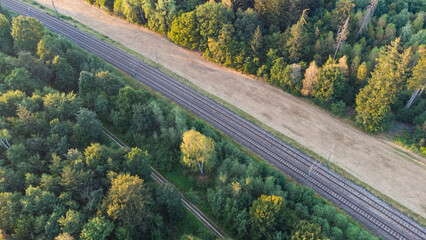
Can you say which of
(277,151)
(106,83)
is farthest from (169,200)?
(106,83)

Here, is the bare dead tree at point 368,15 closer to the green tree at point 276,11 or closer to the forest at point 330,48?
the forest at point 330,48

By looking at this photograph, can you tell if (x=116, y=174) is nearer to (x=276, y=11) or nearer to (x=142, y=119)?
(x=142, y=119)

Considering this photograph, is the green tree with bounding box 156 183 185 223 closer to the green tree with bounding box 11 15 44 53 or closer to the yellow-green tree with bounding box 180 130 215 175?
the yellow-green tree with bounding box 180 130 215 175

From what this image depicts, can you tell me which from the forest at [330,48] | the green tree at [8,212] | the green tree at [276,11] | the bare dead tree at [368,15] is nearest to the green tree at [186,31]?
the forest at [330,48]

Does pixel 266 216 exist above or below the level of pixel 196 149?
below

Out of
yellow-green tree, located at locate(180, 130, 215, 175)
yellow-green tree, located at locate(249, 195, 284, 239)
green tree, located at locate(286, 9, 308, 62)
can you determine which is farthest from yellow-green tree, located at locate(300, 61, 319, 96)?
yellow-green tree, located at locate(249, 195, 284, 239)

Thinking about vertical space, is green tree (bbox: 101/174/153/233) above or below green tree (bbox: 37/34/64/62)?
below

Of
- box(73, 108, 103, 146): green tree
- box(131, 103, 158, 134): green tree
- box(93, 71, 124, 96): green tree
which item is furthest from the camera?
box(93, 71, 124, 96): green tree
